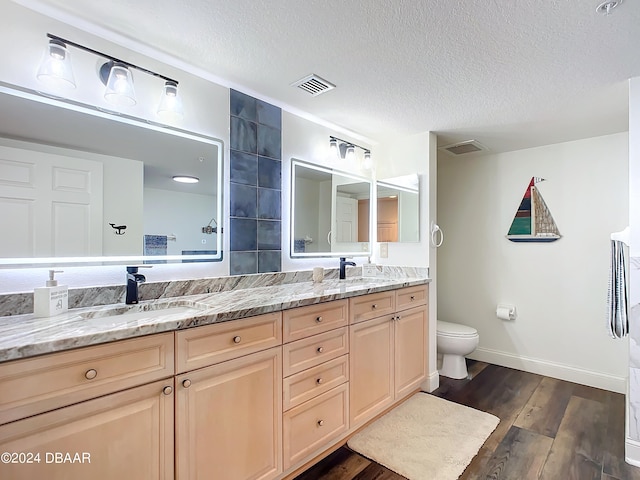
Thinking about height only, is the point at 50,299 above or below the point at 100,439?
above

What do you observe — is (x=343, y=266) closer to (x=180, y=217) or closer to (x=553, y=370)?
(x=180, y=217)

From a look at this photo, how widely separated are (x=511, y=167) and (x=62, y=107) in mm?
3553

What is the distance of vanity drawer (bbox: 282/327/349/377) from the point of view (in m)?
1.60

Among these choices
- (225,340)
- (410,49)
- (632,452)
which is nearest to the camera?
(225,340)

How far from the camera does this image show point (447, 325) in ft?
10.3

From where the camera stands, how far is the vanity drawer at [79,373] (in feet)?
2.93

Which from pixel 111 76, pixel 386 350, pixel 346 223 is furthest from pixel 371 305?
pixel 111 76

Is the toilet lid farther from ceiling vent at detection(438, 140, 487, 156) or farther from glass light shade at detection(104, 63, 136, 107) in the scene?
glass light shade at detection(104, 63, 136, 107)

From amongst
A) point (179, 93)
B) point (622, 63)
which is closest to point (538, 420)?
point (622, 63)

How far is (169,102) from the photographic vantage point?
170 cm

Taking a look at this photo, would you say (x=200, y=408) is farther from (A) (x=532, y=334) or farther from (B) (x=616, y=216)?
(B) (x=616, y=216)

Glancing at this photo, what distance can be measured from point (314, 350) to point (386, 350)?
28.4 inches

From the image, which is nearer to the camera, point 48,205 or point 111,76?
point 48,205

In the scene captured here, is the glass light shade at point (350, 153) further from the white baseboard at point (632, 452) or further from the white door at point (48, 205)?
the white baseboard at point (632, 452)
